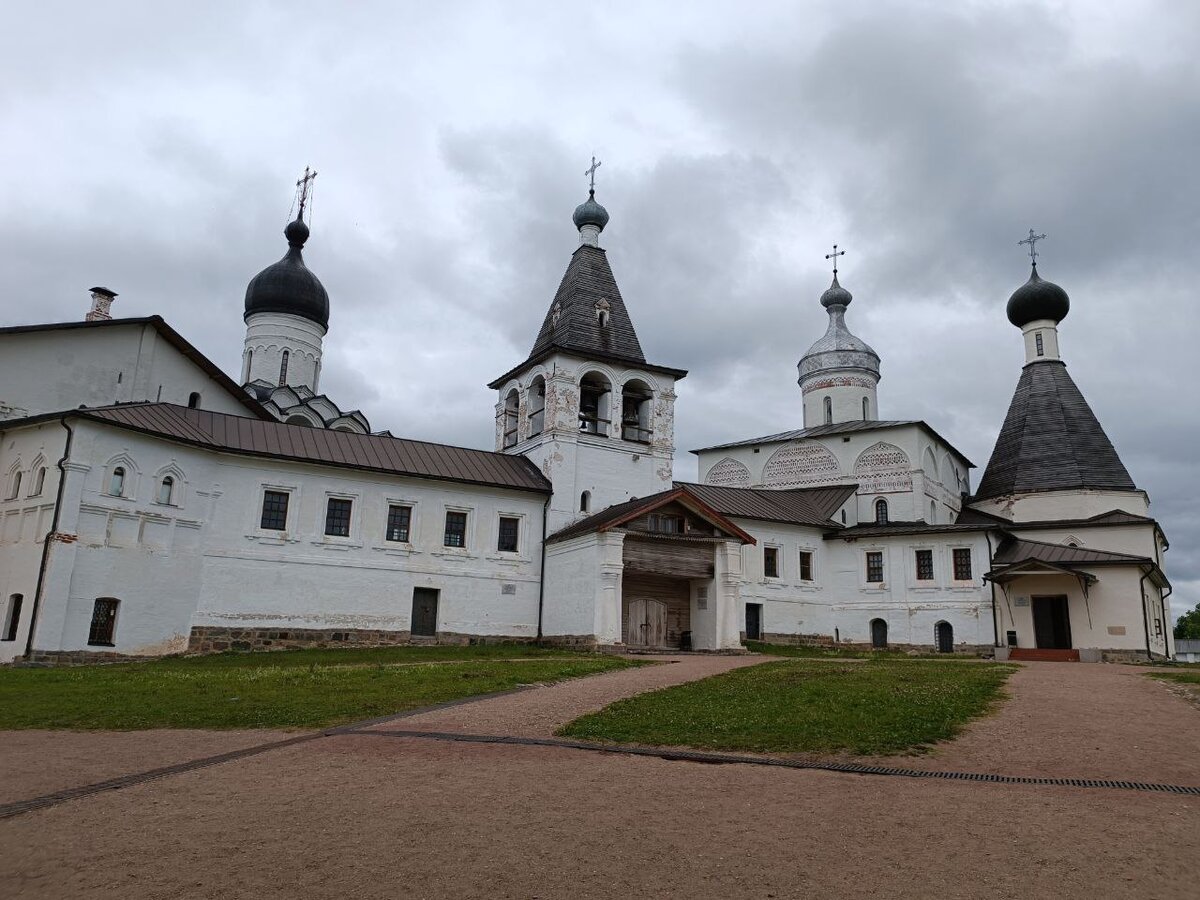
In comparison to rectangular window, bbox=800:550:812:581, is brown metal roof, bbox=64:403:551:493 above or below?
above

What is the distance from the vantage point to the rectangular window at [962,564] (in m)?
32.2

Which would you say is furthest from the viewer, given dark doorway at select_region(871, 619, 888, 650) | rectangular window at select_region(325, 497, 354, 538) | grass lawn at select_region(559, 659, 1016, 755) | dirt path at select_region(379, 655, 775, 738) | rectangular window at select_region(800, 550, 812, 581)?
rectangular window at select_region(800, 550, 812, 581)

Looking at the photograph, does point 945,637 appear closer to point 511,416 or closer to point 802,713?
point 511,416

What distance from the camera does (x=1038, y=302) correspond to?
41.0 meters

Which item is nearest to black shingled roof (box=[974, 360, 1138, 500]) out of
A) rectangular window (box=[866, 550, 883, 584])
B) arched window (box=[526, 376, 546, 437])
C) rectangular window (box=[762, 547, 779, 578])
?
rectangular window (box=[866, 550, 883, 584])

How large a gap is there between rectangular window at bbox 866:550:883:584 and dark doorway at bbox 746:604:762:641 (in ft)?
14.9

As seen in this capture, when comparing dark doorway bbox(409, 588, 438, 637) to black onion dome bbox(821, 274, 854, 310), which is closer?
dark doorway bbox(409, 588, 438, 637)

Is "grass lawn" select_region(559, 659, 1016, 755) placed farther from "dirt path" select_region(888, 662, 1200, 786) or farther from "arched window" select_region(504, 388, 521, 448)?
"arched window" select_region(504, 388, 521, 448)

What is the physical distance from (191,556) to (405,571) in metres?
5.78

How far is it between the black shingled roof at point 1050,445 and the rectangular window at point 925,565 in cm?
616

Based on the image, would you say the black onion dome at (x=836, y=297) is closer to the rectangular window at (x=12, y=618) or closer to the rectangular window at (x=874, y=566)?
the rectangular window at (x=874, y=566)

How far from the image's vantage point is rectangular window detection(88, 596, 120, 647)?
2134 centimetres

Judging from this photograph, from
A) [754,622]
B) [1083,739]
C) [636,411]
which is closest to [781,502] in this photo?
[754,622]

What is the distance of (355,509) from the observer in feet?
86.8
